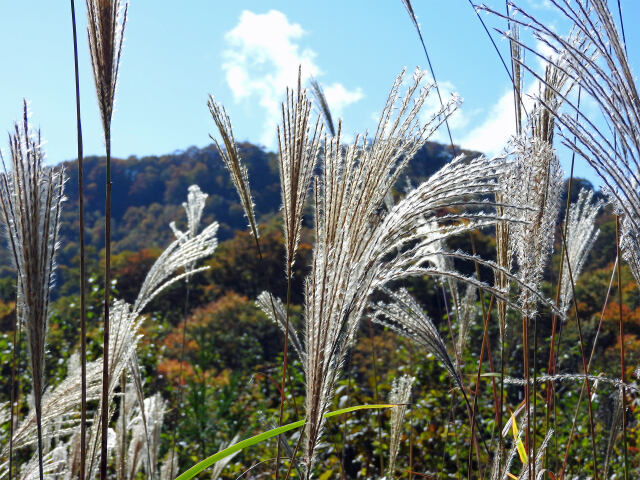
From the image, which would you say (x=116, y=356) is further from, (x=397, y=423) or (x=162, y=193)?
(x=162, y=193)

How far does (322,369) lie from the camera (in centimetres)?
105

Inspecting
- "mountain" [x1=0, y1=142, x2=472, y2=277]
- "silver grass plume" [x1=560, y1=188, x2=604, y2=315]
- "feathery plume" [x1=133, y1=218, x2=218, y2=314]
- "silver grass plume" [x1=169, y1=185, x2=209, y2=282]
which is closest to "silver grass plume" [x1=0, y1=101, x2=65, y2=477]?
"feathery plume" [x1=133, y1=218, x2=218, y2=314]

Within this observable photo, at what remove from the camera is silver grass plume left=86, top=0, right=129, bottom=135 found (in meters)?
1.06

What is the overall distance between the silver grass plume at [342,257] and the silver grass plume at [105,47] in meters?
0.41

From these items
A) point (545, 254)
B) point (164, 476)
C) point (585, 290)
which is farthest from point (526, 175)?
point (585, 290)

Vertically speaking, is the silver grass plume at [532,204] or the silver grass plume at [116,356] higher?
the silver grass plume at [532,204]

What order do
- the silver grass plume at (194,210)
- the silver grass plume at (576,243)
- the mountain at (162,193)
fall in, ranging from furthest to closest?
the mountain at (162,193), the silver grass plume at (194,210), the silver grass plume at (576,243)

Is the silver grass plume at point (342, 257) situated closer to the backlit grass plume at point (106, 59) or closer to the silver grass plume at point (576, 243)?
A: the backlit grass plume at point (106, 59)

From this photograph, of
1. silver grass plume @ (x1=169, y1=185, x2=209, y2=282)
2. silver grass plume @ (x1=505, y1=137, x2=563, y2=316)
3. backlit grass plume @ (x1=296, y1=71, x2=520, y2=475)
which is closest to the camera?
backlit grass plume @ (x1=296, y1=71, x2=520, y2=475)

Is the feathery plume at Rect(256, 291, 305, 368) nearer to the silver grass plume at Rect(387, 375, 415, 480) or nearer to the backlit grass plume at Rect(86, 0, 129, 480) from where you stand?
the backlit grass plume at Rect(86, 0, 129, 480)

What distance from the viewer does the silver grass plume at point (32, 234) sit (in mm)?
1042

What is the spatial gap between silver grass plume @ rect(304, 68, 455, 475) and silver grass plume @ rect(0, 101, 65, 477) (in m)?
0.44

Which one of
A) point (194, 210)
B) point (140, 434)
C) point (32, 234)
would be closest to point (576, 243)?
point (140, 434)

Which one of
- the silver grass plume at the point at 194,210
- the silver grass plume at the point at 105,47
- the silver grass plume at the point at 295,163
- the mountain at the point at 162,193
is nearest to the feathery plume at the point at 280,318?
the silver grass plume at the point at 295,163
